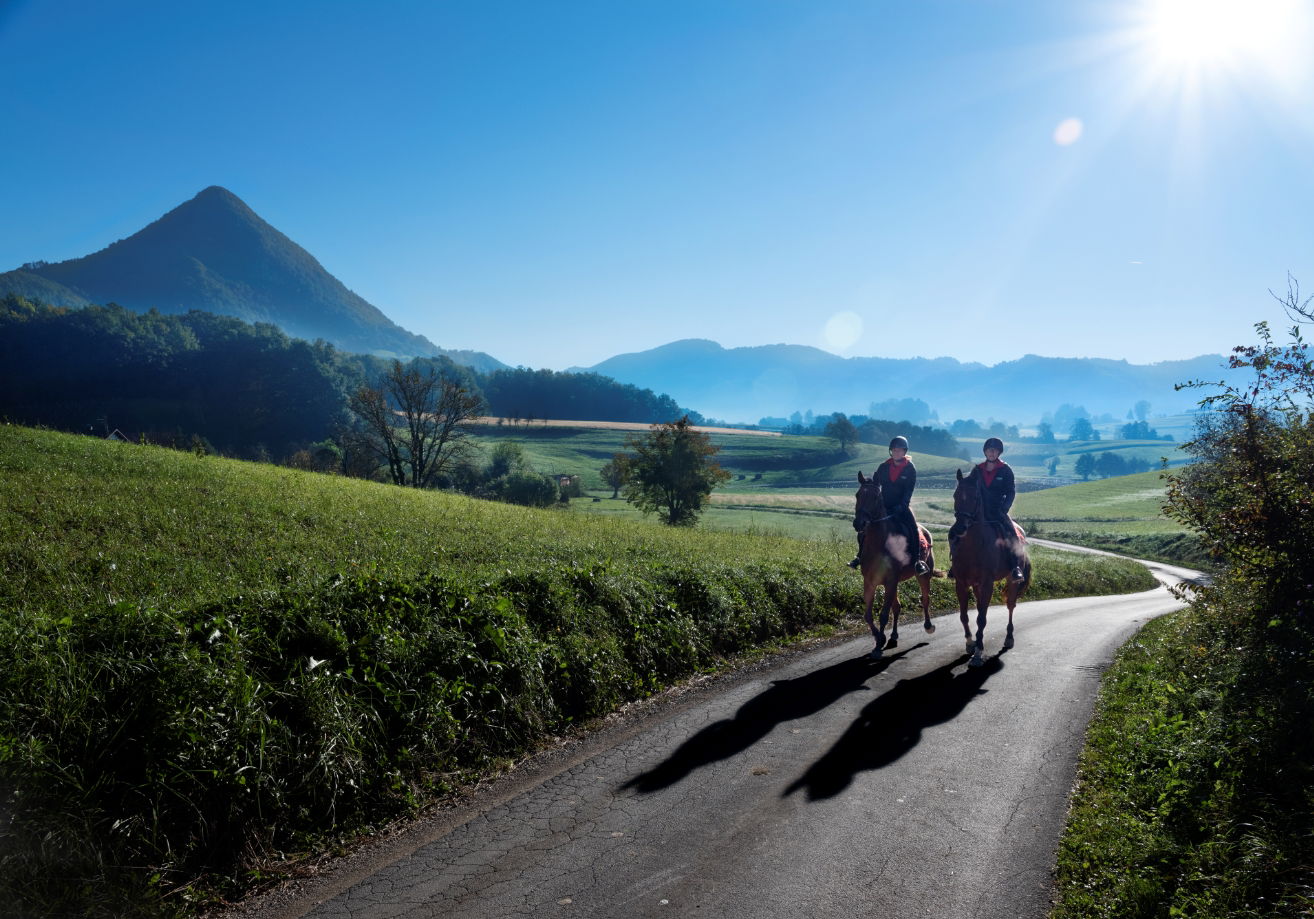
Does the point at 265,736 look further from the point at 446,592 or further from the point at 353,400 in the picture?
the point at 353,400

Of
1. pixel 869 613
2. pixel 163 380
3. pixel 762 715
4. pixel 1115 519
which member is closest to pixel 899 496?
pixel 869 613

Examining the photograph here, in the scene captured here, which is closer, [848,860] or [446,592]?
[848,860]

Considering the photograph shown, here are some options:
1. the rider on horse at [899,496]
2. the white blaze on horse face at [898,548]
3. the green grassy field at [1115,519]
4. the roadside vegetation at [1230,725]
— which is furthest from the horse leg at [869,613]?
the green grassy field at [1115,519]

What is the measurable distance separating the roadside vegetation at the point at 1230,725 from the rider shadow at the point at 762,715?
3016 millimetres

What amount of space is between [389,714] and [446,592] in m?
1.81

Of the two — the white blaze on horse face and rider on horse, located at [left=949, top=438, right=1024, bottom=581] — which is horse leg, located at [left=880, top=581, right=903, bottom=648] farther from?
rider on horse, located at [left=949, top=438, right=1024, bottom=581]

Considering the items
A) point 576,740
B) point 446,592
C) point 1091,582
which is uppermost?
point 446,592

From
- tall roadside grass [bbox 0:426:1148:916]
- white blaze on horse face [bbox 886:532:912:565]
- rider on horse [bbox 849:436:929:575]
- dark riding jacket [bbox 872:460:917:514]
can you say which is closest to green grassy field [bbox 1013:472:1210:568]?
rider on horse [bbox 849:436:929:575]

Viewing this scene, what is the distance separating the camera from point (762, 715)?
8.60 meters

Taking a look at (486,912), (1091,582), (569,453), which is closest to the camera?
(486,912)

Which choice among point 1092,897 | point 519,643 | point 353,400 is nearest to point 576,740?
point 519,643

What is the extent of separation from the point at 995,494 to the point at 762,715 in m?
6.44

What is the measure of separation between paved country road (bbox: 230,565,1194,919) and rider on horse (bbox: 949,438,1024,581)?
10.8ft

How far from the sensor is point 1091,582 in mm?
33281
